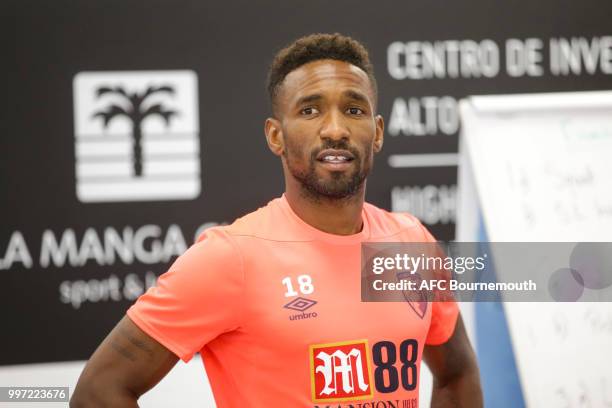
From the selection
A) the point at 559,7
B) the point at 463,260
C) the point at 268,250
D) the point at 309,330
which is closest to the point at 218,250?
the point at 268,250

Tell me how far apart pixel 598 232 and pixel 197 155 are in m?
1.41

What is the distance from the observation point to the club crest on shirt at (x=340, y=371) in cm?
127

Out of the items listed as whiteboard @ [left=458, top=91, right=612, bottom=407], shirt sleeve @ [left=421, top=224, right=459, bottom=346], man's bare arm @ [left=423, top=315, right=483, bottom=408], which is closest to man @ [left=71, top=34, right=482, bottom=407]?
shirt sleeve @ [left=421, top=224, right=459, bottom=346]

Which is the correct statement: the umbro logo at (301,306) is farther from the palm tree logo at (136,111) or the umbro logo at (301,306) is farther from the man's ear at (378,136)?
the palm tree logo at (136,111)

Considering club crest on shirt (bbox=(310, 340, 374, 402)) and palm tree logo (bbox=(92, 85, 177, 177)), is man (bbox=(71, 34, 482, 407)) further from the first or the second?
palm tree logo (bbox=(92, 85, 177, 177))

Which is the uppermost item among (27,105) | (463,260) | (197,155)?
(27,105)

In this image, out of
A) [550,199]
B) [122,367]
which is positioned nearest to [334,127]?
[122,367]

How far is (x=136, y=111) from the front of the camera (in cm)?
263

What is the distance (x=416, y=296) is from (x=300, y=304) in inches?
10.4

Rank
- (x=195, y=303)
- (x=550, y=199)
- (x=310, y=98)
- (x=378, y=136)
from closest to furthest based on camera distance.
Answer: (x=195, y=303) → (x=310, y=98) → (x=378, y=136) → (x=550, y=199)

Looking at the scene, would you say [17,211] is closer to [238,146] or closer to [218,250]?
[238,146]

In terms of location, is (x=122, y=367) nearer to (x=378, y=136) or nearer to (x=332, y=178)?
(x=332, y=178)

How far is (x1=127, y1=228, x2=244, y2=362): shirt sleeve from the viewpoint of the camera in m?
1.24

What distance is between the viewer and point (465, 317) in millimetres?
2598
